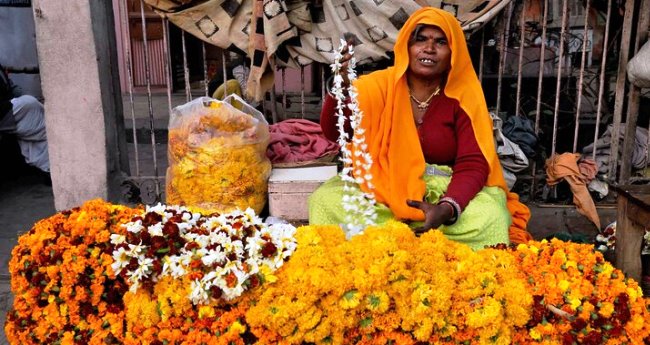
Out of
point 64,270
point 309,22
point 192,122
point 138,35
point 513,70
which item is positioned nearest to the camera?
point 64,270

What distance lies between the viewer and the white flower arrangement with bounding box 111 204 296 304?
200 centimetres

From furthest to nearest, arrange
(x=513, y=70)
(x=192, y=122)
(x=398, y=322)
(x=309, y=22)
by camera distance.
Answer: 1. (x=513, y=70)
2. (x=309, y=22)
3. (x=192, y=122)
4. (x=398, y=322)

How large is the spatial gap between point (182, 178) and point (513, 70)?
4.51 meters

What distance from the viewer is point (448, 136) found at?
117 inches

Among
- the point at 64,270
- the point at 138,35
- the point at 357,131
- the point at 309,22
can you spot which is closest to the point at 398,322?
the point at 357,131

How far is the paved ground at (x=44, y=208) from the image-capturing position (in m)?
3.97

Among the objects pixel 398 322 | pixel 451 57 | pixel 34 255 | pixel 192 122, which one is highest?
pixel 451 57

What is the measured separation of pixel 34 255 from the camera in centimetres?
223

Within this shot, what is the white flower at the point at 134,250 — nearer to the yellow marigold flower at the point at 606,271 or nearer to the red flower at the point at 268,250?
the red flower at the point at 268,250

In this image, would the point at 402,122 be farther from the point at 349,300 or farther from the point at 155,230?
the point at 155,230

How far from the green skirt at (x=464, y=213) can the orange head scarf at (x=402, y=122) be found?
2.9 inches

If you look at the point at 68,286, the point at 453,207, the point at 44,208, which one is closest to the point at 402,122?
the point at 453,207

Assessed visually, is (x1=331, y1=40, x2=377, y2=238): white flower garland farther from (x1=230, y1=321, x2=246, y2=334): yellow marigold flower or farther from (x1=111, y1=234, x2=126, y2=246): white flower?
A: (x1=111, y1=234, x2=126, y2=246): white flower

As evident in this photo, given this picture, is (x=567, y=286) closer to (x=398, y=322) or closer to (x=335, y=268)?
(x=398, y=322)
